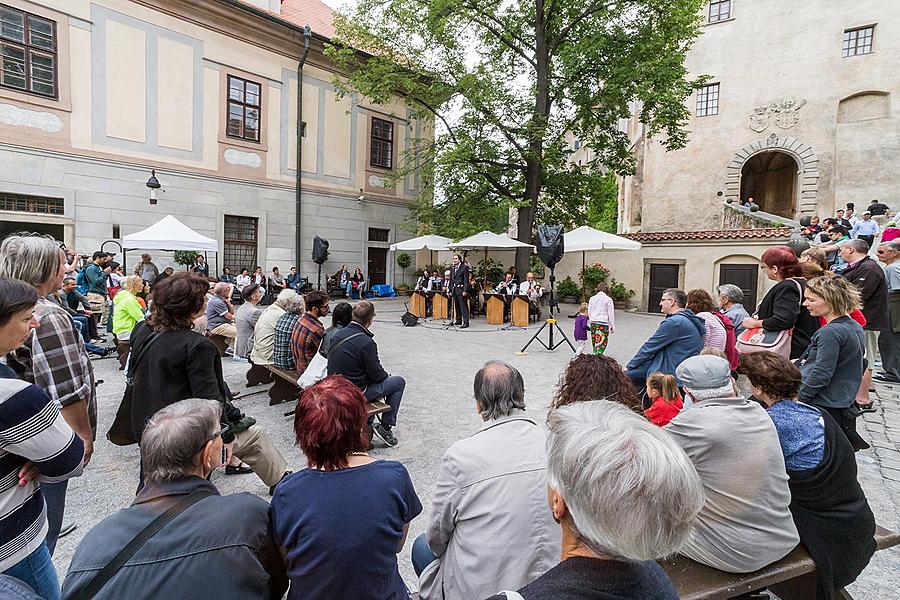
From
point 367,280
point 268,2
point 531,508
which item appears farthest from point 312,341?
point 268,2

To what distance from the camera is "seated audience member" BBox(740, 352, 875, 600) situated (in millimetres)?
2033

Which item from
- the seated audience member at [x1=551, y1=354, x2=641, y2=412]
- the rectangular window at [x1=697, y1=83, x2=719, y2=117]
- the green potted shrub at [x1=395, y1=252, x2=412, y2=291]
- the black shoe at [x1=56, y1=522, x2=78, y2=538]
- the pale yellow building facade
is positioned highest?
the rectangular window at [x1=697, y1=83, x2=719, y2=117]

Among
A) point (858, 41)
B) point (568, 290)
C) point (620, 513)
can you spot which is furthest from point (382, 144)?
point (858, 41)

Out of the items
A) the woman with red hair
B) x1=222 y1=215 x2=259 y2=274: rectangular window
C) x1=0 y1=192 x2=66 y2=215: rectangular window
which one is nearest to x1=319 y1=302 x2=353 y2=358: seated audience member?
the woman with red hair

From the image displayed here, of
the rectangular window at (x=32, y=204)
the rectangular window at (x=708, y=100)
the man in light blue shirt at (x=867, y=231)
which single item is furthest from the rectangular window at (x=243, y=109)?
the rectangular window at (x=708, y=100)

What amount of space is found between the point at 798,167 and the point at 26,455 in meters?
27.7

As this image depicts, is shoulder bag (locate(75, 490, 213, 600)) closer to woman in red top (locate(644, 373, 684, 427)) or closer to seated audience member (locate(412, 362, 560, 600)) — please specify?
seated audience member (locate(412, 362, 560, 600))

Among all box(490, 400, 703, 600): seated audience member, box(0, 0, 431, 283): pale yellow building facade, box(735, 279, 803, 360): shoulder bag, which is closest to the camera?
box(490, 400, 703, 600): seated audience member

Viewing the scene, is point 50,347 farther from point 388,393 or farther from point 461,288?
point 461,288

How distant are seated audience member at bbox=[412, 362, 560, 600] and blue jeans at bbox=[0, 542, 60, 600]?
1465mm

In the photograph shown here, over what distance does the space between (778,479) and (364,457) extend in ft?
5.60

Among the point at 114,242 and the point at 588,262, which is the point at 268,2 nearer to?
the point at 114,242

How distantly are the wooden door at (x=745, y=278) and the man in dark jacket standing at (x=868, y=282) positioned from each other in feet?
39.4

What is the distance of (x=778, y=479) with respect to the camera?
6.19ft
